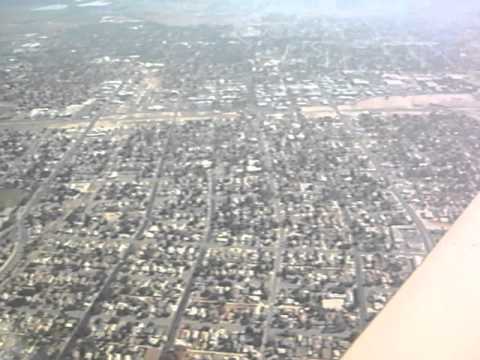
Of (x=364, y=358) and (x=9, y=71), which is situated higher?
(x=364, y=358)

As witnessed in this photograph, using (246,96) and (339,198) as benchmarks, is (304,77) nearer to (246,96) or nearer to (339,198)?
(246,96)

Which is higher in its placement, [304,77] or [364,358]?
[364,358]

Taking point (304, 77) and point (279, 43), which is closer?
point (304, 77)

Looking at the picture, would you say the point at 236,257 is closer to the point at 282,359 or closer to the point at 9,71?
the point at 282,359

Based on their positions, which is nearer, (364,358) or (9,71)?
(364,358)

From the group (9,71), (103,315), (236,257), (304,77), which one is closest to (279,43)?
(304,77)

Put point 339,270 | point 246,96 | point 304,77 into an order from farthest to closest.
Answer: point 304,77 → point 246,96 → point 339,270

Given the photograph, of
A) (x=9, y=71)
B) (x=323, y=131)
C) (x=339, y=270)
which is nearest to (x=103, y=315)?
(x=339, y=270)

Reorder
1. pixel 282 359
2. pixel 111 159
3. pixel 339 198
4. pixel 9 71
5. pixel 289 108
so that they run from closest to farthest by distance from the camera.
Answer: pixel 282 359 → pixel 339 198 → pixel 111 159 → pixel 289 108 → pixel 9 71

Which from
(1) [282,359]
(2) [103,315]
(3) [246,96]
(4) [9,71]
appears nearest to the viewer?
(1) [282,359]

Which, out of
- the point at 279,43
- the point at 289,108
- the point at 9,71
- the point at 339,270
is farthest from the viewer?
the point at 279,43
